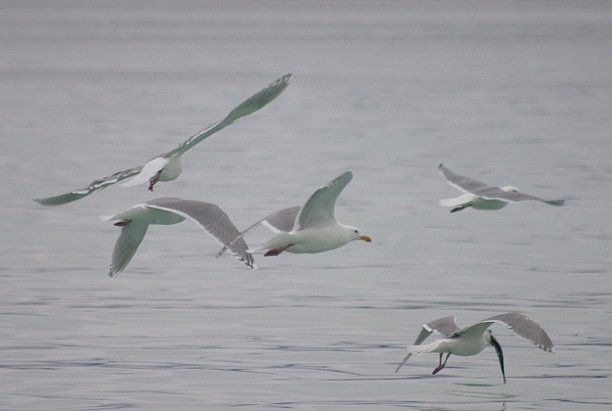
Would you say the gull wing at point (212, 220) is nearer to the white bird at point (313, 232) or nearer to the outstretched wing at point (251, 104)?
the white bird at point (313, 232)

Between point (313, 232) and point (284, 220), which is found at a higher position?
point (313, 232)

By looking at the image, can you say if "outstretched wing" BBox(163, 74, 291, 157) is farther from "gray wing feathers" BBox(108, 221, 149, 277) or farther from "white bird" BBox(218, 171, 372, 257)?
"gray wing feathers" BBox(108, 221, 149, 277)

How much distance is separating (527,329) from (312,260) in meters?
7.14

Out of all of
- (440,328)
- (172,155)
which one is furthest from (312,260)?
(440,328)

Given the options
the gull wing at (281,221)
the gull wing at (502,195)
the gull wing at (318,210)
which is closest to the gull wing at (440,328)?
the gull wing at (318,210)

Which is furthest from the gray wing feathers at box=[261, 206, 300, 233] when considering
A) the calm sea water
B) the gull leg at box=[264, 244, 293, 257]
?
the calm sea water

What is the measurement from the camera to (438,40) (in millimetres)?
93750

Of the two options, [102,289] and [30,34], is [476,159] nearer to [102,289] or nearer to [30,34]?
[102,289]

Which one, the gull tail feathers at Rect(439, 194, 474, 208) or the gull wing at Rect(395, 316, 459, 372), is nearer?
the gull wing at Rect(395, 316, 459, 372)

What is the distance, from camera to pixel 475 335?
12266 mm

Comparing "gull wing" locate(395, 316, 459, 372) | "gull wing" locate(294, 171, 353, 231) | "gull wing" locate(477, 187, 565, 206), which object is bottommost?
"gull wing" locate(395, 316, 459, 372)

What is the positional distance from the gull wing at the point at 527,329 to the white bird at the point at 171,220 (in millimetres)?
1861

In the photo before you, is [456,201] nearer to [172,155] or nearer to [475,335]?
[475,335]

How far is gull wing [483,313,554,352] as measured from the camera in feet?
38.8
